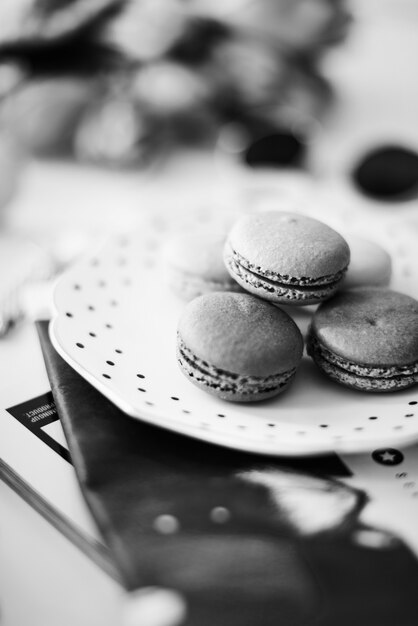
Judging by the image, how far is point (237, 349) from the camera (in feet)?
1.76

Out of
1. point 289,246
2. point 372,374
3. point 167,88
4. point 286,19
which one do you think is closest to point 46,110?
point 167,88

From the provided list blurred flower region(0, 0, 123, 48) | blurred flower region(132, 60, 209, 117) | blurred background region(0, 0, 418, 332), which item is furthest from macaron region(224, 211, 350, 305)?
blurred flower region(0, 0, 123, 48)

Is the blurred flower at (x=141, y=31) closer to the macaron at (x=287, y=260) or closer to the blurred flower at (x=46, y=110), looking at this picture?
the blurred flower at (x=46, y=110)

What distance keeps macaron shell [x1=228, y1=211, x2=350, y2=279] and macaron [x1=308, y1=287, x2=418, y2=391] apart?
4cm

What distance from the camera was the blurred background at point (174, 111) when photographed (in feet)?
3.58

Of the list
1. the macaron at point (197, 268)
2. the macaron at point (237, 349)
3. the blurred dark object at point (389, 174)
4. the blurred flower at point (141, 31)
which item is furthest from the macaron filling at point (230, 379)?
the blurred flower at point (141, 31)

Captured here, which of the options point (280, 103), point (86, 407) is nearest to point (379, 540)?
point (86, 407)

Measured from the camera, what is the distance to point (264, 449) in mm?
488

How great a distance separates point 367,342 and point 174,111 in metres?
0.79

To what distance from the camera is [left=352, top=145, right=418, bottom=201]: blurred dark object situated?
3.62 feet

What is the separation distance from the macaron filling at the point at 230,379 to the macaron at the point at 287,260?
0.08 m

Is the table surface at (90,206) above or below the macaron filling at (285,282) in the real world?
below

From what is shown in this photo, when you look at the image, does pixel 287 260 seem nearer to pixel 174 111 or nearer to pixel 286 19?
pixel 174 111

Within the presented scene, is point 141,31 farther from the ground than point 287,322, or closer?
farther from the ground
